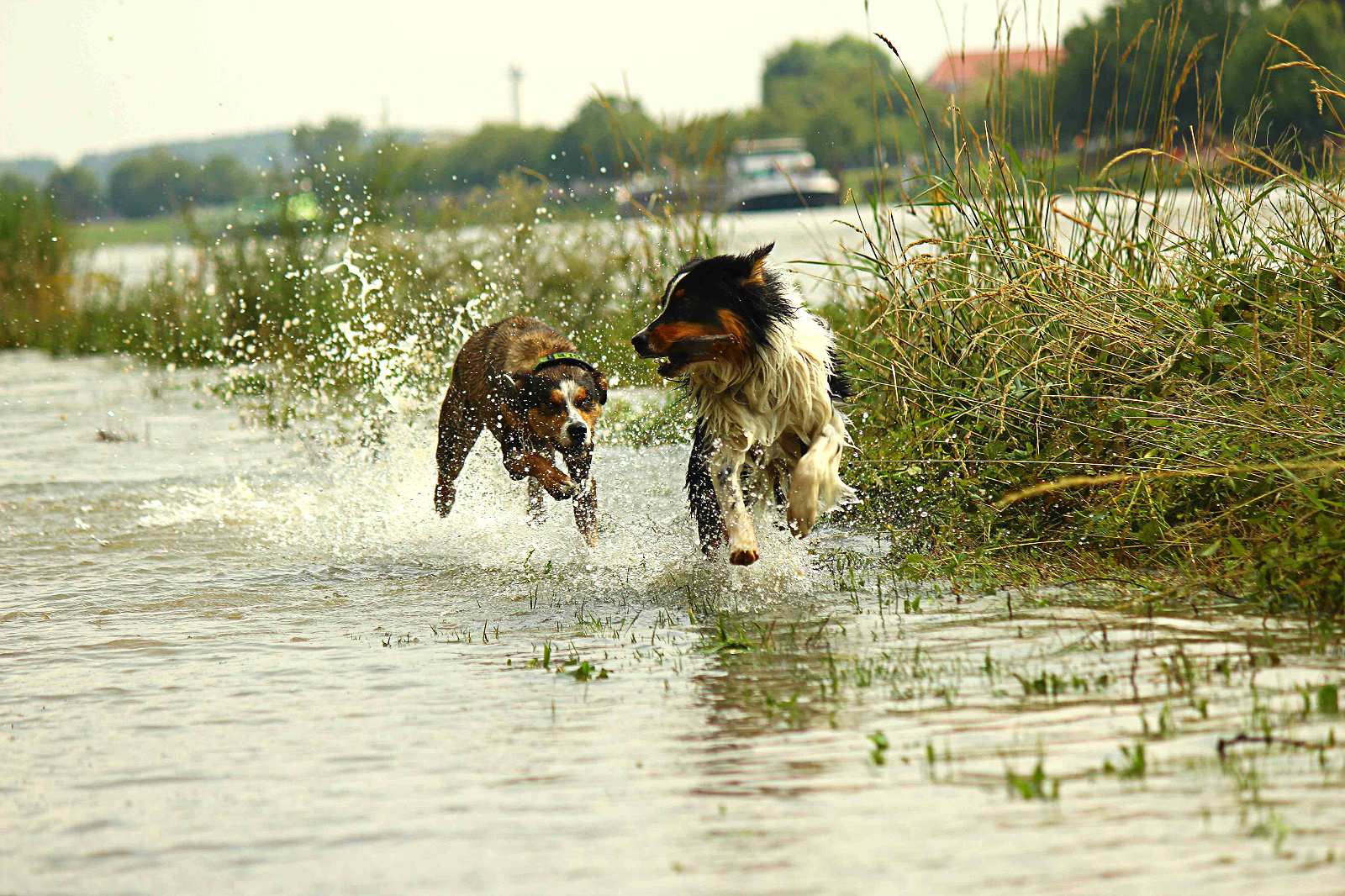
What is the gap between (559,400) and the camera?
6.59m

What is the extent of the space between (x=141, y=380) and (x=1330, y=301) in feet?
43.3

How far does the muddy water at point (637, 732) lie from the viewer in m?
2.65

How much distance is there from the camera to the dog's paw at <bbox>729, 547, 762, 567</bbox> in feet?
16.8

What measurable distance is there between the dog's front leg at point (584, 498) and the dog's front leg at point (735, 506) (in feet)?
4.15

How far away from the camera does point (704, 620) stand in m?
4.92

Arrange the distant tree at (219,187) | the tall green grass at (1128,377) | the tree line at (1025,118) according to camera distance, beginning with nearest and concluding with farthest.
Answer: the tall green grass at (1128,377) < the tree line at (1025,118) < the distant tree at (219,187)

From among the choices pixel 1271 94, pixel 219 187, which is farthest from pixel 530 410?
pixel 219 187

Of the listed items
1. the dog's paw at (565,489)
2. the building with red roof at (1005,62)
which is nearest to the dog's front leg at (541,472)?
the dog's paw at (565,489)

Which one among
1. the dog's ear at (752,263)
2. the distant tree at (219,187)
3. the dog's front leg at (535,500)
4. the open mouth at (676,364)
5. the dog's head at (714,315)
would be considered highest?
the distant tree at (219,187)

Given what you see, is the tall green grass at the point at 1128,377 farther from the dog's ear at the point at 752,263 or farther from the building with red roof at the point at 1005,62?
the dog's ear at the point at 752,263

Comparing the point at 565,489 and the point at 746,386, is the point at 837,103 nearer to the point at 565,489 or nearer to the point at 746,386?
the point at 565,489

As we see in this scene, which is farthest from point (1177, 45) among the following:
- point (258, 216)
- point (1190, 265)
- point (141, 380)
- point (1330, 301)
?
point (141, 380)

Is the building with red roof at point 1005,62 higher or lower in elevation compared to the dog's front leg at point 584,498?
higher

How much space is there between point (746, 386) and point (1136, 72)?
3.23 m
